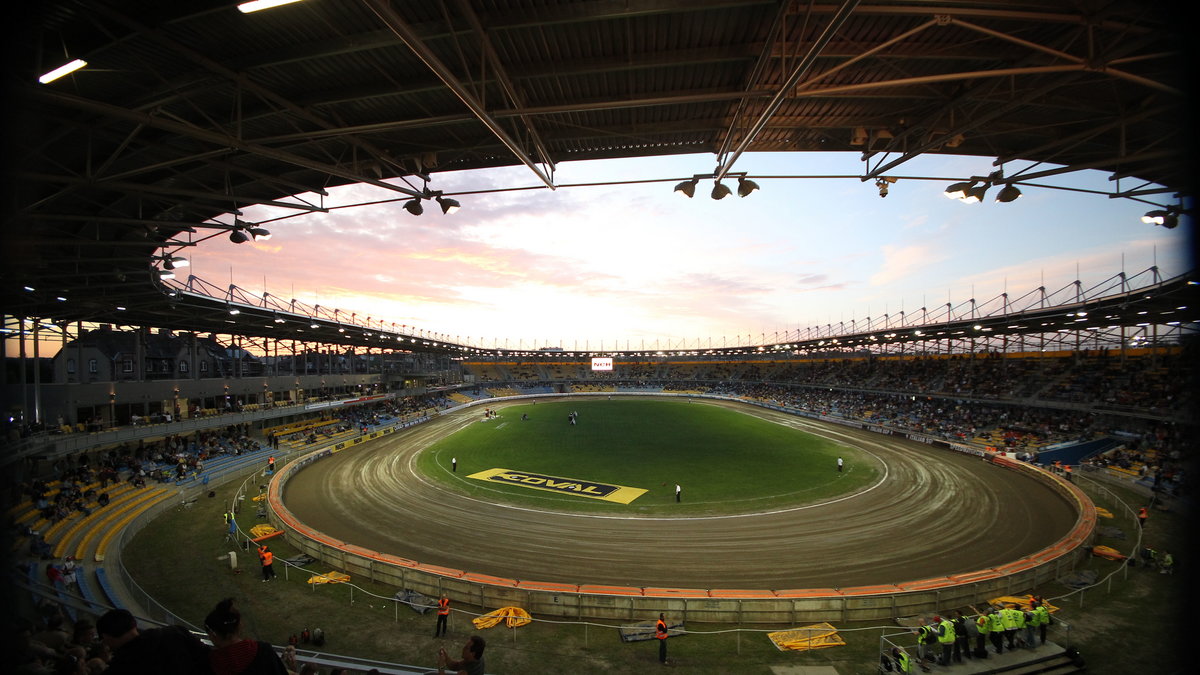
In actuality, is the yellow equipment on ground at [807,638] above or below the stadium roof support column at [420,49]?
below

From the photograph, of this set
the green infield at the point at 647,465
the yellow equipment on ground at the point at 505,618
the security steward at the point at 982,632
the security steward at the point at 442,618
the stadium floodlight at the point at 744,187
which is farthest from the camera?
the green infield at the point at 647,465

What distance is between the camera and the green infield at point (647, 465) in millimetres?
21469

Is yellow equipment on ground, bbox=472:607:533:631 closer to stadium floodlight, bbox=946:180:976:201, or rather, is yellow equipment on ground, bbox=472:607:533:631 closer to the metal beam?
the metal beam

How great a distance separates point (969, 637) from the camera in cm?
1006

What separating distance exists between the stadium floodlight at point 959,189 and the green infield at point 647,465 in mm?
15082

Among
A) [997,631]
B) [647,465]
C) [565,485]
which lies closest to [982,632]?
[997,631]

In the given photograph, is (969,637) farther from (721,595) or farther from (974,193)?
(974,193)

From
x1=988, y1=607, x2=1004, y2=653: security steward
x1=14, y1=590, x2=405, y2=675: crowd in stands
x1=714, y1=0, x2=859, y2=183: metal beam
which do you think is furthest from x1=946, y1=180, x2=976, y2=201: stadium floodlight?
x1=14, y1=590, x2=405, y2=675: crowd in stands

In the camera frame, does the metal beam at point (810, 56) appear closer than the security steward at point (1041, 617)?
Yes

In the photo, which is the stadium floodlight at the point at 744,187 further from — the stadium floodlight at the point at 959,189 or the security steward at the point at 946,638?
the security steward at the point at 946,638

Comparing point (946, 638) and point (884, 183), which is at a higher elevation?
point (884, 183)

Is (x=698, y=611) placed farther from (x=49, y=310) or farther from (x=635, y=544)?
(x=49, y=310)

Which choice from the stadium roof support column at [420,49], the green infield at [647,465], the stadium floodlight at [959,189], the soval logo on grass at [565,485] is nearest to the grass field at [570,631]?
the stadium floodlight at [959,189]

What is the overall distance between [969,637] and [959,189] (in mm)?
9900
